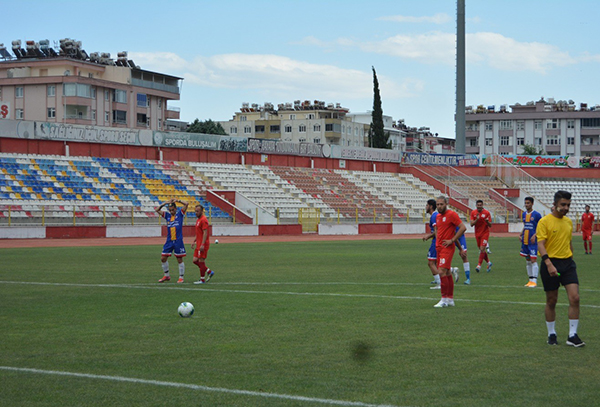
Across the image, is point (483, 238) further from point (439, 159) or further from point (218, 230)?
point (439, 159)

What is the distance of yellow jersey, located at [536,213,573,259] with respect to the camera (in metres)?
10.1

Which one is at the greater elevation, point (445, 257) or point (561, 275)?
point (561, 275)

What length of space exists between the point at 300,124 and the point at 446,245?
397 feet

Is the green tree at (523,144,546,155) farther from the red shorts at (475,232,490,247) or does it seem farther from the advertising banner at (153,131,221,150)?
the red shorts at (475,232,490,247)

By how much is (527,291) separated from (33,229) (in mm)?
29499

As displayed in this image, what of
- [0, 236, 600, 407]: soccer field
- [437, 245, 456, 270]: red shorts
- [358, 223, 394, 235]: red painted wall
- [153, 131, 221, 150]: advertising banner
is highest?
[153, 131, 221, 150]: advertising banner

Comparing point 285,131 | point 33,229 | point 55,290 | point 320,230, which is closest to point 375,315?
point 55,290

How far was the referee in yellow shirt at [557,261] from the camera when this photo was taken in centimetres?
991

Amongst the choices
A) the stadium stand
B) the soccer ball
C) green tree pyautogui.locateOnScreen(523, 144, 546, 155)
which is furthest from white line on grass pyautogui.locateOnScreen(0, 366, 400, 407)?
green tree pyautogui.locateOnScreen(523, 144, 546, 155)

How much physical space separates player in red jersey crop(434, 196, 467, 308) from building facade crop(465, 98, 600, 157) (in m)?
124

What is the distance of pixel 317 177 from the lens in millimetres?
64438

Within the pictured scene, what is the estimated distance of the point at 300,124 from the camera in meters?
134

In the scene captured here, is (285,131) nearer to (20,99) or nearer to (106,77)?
(106,77)

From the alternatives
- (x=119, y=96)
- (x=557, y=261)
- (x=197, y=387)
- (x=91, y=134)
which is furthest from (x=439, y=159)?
(x=197, y=387)
